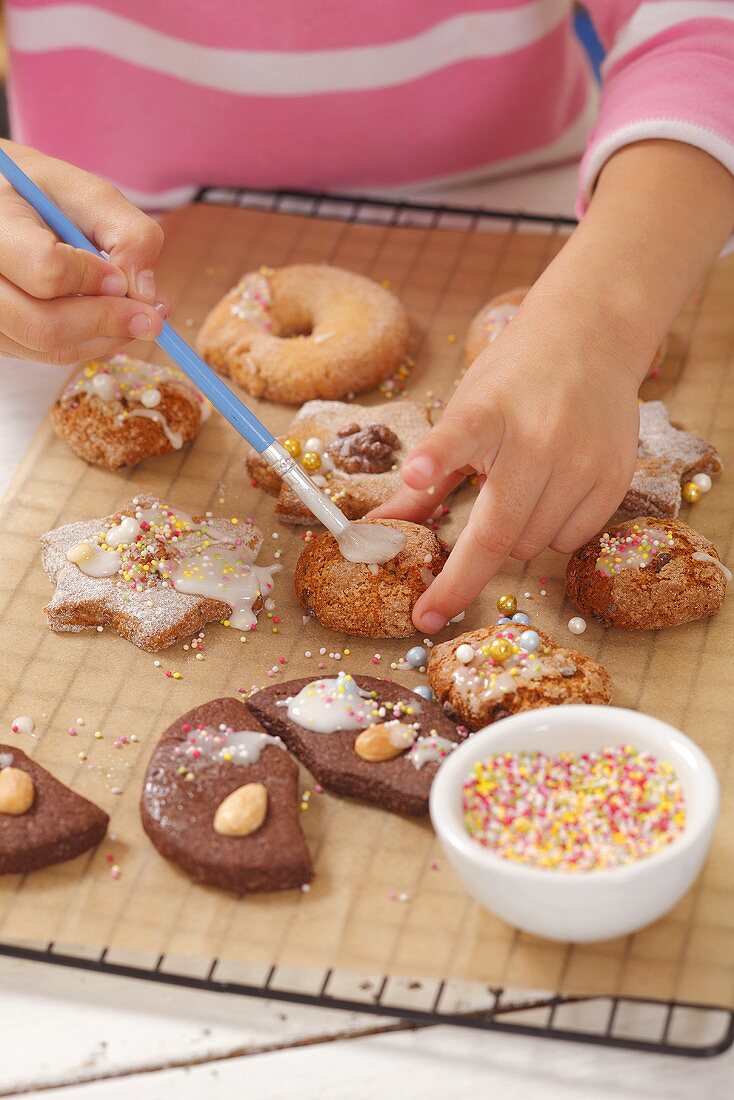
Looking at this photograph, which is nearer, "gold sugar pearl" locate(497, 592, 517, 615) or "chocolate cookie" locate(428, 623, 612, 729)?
"chocolate cookie" locate(428, 623, 612, 729)

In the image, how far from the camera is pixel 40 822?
101cm

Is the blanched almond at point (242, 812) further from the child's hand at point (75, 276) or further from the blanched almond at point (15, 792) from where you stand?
the child's hand at point (75, 276)

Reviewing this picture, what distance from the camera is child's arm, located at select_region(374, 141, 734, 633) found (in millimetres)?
1142

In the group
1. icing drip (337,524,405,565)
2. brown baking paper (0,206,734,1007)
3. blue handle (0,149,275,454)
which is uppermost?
blue handle (0,149,275,454)

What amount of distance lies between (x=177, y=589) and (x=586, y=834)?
495mm

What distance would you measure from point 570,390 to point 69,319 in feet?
1.55

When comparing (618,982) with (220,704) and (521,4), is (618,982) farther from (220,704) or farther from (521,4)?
(521,4)

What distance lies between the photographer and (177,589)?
1.22 metres

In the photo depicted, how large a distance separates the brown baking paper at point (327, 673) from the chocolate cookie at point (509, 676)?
2.0 inches

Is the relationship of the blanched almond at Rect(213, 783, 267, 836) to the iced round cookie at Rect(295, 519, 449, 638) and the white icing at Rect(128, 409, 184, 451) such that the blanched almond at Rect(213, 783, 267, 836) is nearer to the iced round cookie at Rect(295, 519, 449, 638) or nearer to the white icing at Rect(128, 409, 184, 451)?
the iced round cookie at Rect(295, 519, 449, 638)

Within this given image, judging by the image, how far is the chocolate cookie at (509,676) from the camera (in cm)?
107

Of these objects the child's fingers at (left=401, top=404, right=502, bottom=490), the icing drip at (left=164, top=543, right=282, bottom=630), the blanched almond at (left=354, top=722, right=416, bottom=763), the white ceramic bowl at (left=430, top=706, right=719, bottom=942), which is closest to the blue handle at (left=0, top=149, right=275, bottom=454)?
the icing drip at (left=164, top=543, right=282, bottom=630)

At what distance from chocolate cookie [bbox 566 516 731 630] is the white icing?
0.47 m

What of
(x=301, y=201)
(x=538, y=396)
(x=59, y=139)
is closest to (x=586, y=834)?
(x=538, y=396)
